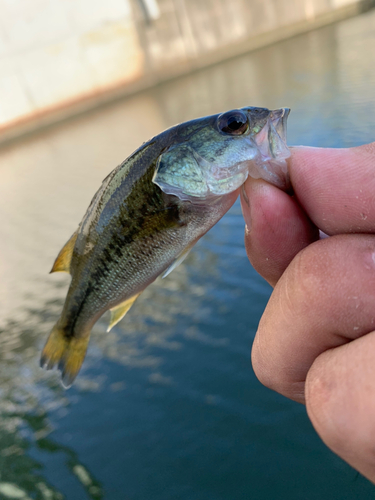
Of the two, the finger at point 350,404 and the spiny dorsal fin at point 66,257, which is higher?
the spiny dorsal fin at point 66,257

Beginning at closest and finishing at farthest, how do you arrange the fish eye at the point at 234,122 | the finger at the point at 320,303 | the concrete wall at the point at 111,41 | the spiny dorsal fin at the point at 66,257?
the finger at the point at 320,303 → the fish eye at the point at 234,122 → the spiny dorsal fin at the point at 66,257 → the concrete wall at the point at 111,41

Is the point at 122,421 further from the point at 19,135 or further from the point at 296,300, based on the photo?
the point at 19,135

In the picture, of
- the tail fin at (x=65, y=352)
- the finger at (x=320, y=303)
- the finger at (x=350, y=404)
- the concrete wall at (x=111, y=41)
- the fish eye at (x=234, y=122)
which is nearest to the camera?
the finger at (x=350, y=404)

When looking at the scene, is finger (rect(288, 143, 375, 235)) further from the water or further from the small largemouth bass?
the water

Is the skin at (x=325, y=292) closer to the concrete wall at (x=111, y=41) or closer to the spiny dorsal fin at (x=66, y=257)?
the spiny dorsal fin at (x=66, y=257)

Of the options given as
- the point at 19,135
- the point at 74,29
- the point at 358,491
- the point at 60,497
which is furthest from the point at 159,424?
the point at 74,29

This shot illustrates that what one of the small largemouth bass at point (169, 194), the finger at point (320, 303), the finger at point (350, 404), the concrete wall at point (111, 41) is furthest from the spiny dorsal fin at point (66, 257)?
the concrete wall at point (111, 41)

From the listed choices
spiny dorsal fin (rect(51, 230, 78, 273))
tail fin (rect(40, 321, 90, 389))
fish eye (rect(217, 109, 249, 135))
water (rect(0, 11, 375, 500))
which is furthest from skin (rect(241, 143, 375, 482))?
water (rect(0, 11, 375, 500))

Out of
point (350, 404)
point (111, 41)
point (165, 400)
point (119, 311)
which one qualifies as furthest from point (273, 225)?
point (111, 41)
